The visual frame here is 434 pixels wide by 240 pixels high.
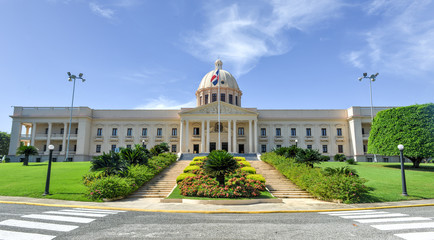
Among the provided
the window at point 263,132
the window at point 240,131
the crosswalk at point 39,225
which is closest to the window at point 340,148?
the window at point 263,132

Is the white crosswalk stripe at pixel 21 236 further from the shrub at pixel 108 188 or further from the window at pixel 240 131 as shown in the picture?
the window at pixel 240 131

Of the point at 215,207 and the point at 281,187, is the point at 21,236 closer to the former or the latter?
the point at 215,207

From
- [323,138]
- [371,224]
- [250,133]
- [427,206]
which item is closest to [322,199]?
[427,206]

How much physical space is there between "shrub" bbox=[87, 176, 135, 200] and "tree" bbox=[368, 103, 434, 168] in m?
28.3

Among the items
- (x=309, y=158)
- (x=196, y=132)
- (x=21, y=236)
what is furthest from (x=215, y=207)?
(x=196, y=132)

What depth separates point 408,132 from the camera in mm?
28891

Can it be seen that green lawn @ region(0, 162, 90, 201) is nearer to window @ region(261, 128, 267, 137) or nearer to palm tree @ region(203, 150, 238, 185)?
palm tree @ region(203, 150, 238, 185)

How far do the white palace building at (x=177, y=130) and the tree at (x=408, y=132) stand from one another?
727 inches

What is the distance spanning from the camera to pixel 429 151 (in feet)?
88.4

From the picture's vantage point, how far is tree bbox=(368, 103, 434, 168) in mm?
27672

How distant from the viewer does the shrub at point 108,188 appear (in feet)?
48.8

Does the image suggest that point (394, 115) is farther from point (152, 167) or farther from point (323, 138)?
point (152, 167)

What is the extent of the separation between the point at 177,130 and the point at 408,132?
37536mm

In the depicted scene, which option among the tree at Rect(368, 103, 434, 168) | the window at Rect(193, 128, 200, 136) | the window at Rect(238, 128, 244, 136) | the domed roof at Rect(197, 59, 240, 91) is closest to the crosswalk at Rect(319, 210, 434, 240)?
the tree at Rect(368, 103, 434, 168)
